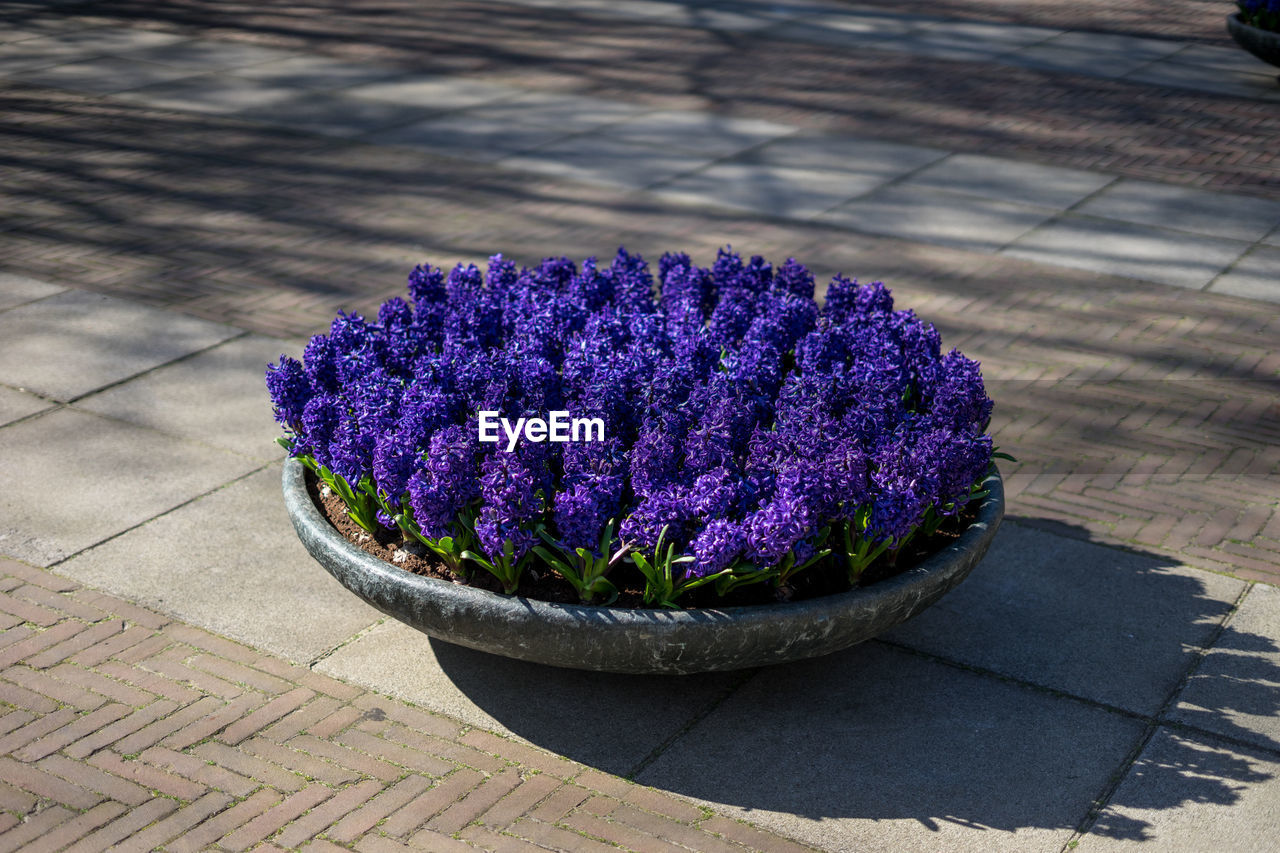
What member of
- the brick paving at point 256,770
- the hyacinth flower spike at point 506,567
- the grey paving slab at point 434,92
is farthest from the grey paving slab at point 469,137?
the hyacinth flower spike at point 506,567

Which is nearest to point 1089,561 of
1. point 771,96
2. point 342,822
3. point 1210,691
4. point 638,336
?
point 1210,691

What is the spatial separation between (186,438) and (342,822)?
2.73m

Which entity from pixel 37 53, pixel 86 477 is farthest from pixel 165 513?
pixel 37 53

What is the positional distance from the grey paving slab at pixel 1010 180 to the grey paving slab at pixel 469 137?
304 centimetres

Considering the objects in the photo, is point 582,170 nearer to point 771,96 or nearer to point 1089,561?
point 771,96

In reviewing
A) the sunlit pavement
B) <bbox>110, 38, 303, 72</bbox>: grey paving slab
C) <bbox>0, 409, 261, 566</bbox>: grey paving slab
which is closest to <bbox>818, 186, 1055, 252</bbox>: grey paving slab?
the sunlit pavement

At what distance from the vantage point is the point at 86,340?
689cm

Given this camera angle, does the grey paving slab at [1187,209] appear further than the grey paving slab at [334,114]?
No

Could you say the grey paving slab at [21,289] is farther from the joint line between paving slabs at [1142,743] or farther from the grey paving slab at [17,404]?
the joint line between paving slabs at [1142,743]

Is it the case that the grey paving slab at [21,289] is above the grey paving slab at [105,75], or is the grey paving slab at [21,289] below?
below

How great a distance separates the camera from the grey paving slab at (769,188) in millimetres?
9258

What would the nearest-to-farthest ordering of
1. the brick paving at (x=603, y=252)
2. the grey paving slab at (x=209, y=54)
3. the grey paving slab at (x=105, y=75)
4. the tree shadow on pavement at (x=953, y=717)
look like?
the tree shadow on pavement at (x=953, y=717) → the brick paving at (x=603, y=252) → the grey paving slab at (x=105, y=75) → the grey paving slab at (x=209, y=54)

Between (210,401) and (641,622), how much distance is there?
10.5ft

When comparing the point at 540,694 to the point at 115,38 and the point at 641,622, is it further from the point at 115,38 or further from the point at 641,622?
the point at 115,38
